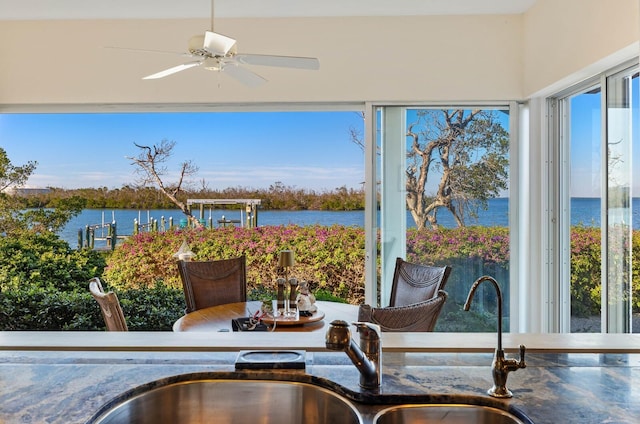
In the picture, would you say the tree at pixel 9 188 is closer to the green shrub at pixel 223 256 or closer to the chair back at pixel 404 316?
the green shrub at pixel 223 256

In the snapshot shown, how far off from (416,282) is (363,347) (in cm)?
202

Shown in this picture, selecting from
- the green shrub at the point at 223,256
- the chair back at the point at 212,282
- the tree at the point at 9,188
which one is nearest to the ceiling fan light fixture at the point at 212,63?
the chair back at the point at 212,282

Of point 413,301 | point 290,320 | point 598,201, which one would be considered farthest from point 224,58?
point 598,201

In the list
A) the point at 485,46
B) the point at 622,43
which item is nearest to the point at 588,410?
the point at 622,43

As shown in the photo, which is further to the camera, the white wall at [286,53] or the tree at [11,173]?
the tree at [11,173]

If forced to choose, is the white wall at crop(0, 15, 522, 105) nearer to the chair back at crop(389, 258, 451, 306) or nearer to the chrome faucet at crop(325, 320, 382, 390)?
the chair back at crop(389, 258, 451, 306)

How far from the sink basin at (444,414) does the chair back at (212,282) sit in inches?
95.1

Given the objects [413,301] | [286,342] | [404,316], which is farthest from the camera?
[413,301]

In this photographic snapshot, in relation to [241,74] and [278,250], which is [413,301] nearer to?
[241,74]

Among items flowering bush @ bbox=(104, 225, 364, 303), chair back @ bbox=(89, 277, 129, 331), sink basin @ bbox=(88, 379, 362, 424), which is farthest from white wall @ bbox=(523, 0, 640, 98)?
chair back @ bbox=(89, 277, 129, 331)

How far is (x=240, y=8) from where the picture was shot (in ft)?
11.5

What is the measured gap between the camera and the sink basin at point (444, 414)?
3.69ft

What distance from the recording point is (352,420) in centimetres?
113

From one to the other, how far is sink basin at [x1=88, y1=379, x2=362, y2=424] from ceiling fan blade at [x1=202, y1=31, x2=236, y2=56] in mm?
1585
